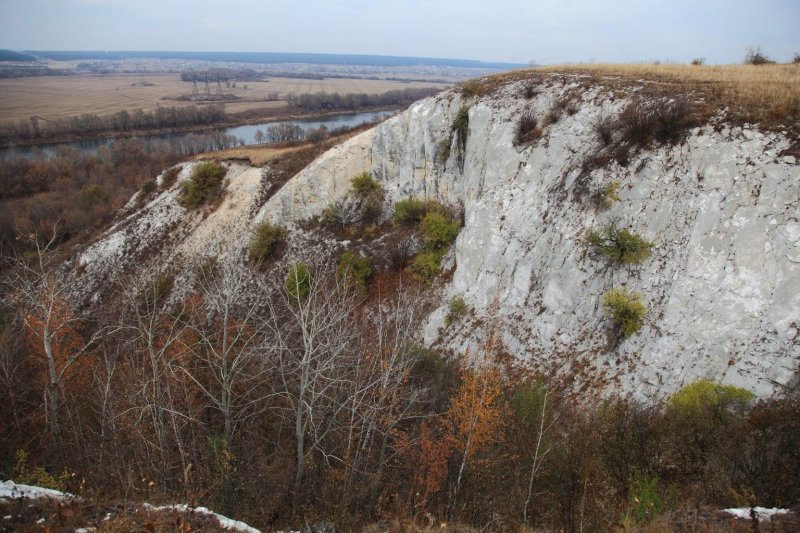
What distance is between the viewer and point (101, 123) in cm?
10031

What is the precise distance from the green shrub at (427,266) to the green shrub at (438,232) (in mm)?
619

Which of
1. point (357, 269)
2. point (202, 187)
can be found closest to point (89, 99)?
point (202, 187)

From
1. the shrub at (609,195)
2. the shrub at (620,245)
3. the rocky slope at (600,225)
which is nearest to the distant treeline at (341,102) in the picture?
the rocky slope at (600,225)

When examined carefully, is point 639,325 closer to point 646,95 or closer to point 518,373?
point 518,373

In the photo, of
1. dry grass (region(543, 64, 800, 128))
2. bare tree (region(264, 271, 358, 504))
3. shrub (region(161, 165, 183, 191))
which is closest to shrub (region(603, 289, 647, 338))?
dry grass (region(543, 64, 800, 128))

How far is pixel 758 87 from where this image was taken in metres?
15.8

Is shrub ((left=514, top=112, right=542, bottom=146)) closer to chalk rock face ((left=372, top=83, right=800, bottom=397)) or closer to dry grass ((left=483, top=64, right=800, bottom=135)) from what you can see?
chalk rock face ((left=372, top=83, right=800, bottom=397))

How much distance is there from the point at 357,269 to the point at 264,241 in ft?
26.7

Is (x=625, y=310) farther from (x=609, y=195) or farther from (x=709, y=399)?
(x=609, y=195)

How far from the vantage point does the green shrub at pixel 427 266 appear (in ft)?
70.5

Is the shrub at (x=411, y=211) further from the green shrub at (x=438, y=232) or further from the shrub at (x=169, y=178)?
the shrub at (x=169, y=178)

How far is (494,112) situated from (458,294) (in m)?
10.3

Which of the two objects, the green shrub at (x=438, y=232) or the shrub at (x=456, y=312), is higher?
the green shrub at (x=438, y=232)

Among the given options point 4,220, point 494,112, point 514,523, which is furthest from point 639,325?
point 4,220
